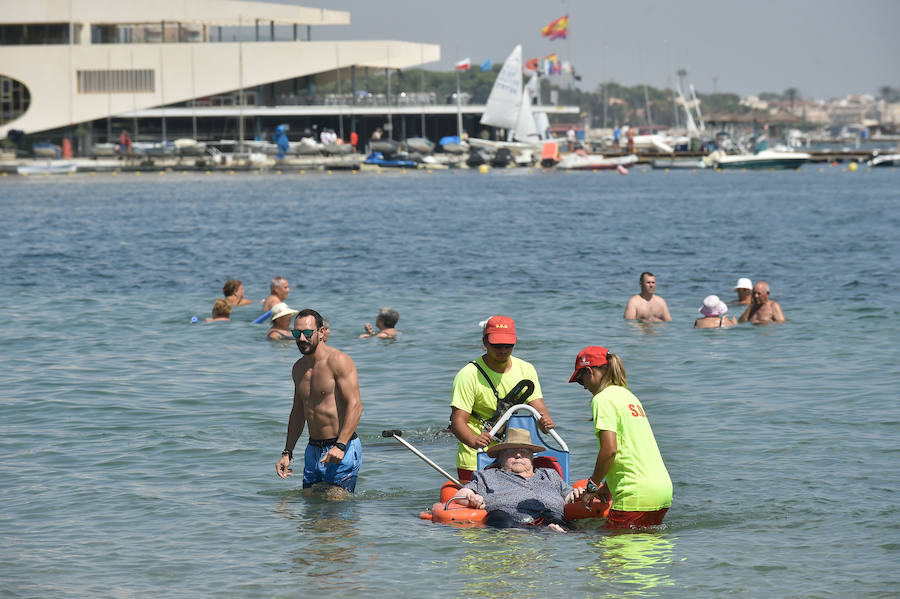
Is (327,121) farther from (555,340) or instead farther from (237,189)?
(555,340)

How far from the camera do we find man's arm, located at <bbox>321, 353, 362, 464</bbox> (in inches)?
428

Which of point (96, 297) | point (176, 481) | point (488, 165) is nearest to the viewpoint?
point (176, 481)

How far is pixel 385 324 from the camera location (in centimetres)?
2241

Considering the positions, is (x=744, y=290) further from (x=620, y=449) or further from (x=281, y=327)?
(x=620, y=449)

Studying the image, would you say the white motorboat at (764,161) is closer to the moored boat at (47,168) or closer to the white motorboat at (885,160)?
the white motorboat at (885,160)

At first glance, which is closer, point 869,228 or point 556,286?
point 556,286

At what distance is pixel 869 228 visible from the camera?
2079 inches

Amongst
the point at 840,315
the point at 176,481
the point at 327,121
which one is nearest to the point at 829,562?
the point at 176,481

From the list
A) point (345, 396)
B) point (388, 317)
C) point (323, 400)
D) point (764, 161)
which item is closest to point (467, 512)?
point (345, 396)

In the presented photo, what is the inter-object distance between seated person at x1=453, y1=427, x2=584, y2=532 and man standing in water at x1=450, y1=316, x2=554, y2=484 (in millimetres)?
251

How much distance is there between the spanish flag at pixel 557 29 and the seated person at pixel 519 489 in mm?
123768

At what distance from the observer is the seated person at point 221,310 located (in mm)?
24781

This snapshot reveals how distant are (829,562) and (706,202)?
64.0 meters

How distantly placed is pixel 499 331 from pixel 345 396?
1.55 metres
